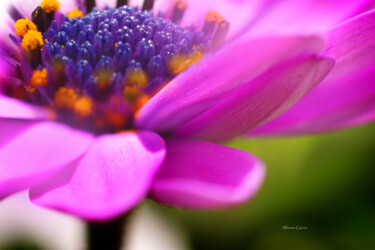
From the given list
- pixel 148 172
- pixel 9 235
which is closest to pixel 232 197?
pixel 148 172

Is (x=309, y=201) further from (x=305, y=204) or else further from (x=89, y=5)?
(x=89, y=5)

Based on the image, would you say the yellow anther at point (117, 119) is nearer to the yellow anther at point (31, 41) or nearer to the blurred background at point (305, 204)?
the yellow anther at point (31, 41)

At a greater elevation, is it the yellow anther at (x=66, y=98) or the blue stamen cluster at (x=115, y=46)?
the blue stamen cluster at (x=115, y=46)

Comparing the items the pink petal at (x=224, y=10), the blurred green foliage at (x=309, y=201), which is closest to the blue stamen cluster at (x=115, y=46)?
the pink petal at (x=224, y=10)

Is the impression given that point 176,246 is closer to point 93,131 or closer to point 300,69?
point 93,131

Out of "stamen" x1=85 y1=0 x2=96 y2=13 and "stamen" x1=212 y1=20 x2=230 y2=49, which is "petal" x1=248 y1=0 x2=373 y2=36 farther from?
"stamen" x1=85 y1=0 x2=96 y2=13


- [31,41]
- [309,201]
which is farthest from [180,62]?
[309,201]

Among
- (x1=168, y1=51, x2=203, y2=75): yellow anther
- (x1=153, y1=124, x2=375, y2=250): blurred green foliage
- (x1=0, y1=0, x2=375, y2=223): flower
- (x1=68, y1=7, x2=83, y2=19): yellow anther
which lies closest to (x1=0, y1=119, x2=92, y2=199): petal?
(x1=0, y1=0, x2=375, y2=223): flower
